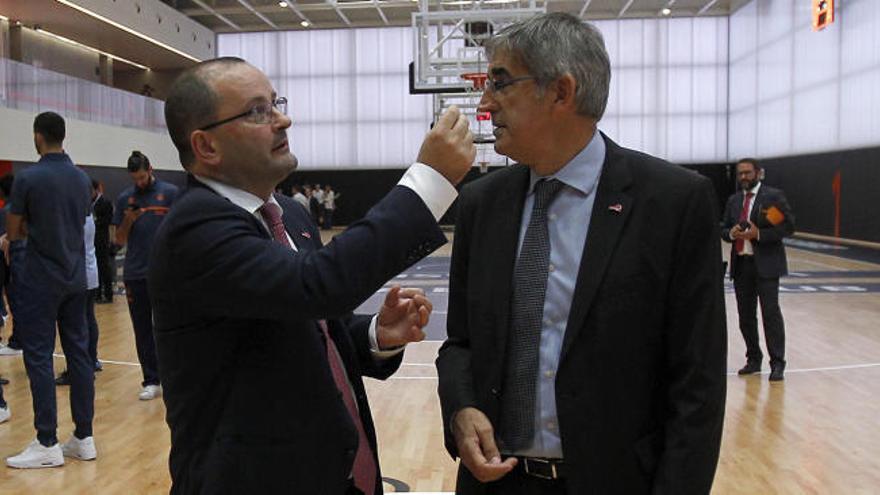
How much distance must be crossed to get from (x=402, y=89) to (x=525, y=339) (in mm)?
25632

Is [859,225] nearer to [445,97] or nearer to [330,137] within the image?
[445,97]

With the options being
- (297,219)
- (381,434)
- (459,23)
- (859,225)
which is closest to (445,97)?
(459,23)

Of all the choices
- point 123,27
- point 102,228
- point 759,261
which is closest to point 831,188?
point 759,261

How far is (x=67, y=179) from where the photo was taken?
4691 millimetres

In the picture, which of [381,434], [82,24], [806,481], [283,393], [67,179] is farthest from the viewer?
[82,24]

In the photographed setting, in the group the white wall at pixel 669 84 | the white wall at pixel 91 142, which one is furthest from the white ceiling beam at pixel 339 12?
the white wall at pixel 669 84

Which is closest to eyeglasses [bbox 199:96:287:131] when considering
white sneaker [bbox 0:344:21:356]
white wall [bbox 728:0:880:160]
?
white sneaker [bbox 0:344:21:356]

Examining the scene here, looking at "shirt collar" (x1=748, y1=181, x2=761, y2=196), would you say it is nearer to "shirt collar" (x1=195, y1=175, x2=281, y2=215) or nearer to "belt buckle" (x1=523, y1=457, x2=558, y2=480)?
"belt buckle" (x1=523, y1=457, x2=558, y2=480)

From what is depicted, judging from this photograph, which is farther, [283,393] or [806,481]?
[806,481]

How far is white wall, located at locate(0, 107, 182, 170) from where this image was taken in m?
15.3

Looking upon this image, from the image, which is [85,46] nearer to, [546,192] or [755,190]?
[755,190]

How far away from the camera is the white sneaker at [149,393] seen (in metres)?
6.29

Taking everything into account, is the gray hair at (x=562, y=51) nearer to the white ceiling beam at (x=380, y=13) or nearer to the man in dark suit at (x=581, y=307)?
the man in dark suit at (x=581, y=307)

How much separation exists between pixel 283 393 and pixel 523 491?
64 cm
